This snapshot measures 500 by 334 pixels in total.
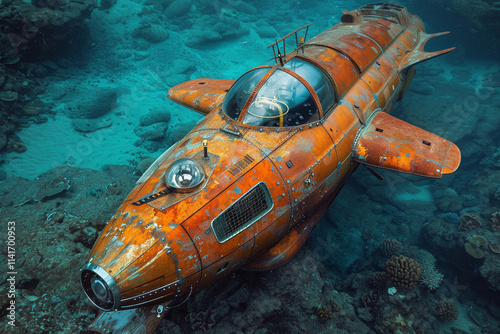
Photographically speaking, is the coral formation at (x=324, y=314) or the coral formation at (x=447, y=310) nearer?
the coral formation at (x=324, y=314)

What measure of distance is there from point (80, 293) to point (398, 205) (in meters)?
9.19

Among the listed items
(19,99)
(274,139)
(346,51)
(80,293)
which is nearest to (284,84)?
(274,139)

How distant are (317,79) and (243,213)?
3.18 m

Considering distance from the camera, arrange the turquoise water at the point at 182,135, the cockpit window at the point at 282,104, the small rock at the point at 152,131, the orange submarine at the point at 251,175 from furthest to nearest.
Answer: the small rock at the point at 152,131
the turquoise water at the point at 182,135
the cockpit window at the point at 282,104
the orange submarine at the point at 251,175

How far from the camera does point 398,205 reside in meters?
8.97

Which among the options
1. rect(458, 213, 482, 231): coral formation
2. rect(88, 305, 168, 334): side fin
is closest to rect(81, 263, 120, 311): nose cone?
rect(88, 305, 168, 334): side fin

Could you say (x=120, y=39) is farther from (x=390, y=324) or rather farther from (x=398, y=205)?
(x=390, y=324)

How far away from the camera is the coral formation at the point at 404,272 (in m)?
5.64

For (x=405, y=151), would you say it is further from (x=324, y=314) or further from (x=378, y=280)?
(x=324, y=314)

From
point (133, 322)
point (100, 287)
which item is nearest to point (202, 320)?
point (133, 322)

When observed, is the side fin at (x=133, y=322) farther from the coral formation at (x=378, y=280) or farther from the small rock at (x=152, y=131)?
the small rock at (x=152, y=131)

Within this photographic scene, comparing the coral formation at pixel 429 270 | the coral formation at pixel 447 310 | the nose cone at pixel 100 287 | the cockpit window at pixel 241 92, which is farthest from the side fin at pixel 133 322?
the coral formation at pixel 447 310

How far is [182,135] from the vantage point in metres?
10.4

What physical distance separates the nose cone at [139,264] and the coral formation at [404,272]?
4742 mm
